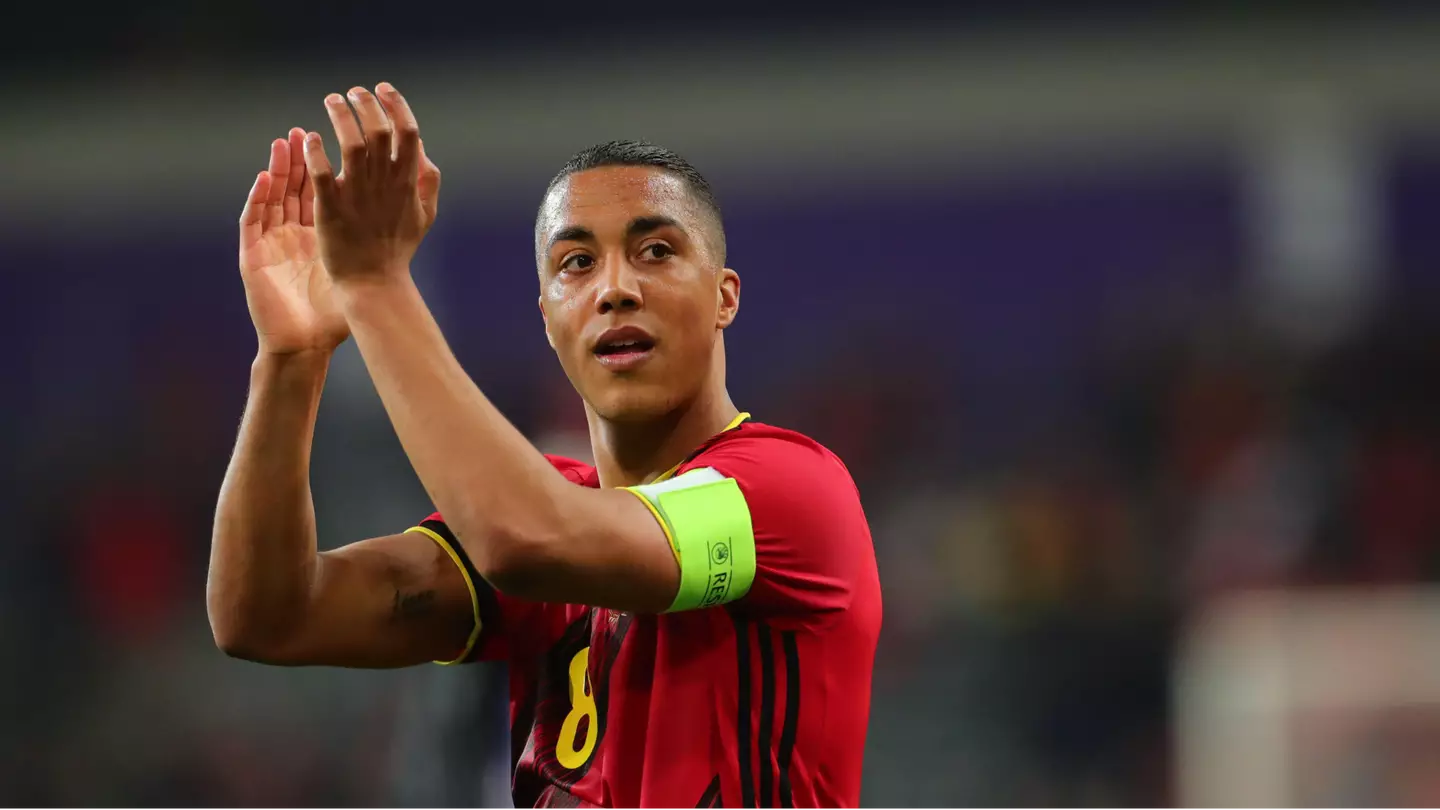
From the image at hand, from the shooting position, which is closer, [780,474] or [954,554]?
[780,474]

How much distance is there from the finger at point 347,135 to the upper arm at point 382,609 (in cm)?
84

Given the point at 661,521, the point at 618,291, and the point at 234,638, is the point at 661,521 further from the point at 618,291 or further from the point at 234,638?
the point at 234,638

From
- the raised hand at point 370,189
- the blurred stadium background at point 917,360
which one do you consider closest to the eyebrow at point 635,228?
the raised hand at point 370,189

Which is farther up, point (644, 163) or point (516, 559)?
point (644, 163)

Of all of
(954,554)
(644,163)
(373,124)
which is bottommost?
(373,124)

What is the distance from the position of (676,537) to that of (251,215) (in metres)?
1.00

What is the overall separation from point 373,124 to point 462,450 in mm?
456

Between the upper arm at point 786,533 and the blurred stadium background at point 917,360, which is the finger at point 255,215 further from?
the blurred stadium background at point 917,360

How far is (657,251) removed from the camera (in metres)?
2.73

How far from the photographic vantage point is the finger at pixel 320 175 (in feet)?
7.07

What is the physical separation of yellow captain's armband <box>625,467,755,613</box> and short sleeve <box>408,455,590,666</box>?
562 mm

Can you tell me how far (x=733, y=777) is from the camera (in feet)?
7.83

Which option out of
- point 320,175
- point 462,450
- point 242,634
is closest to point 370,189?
point 320,175

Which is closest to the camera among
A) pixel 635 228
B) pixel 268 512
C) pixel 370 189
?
pixel 370 189
